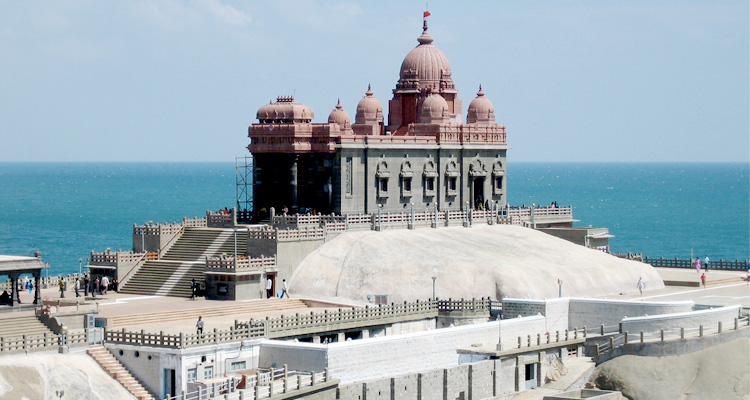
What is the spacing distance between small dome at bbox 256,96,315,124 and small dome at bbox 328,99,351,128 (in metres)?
6.95

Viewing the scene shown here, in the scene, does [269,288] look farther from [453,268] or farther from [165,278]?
[453,268]

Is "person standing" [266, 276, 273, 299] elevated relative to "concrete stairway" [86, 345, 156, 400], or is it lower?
elevated

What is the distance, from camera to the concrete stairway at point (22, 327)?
5900cm

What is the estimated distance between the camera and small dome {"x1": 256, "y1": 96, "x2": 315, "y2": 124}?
8375 cm

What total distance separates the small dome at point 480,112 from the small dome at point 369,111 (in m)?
6.09

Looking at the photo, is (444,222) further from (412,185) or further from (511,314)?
(511,314)

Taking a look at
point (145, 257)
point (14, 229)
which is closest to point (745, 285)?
point (145, 257)

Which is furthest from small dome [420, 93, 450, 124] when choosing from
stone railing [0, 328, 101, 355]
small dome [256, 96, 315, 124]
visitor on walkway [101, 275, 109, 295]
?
stone railing [0, 328, 101, 355]

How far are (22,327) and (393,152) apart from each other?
32.1 meters

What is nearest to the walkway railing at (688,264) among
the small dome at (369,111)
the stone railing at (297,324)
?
the small dome at (369,111)

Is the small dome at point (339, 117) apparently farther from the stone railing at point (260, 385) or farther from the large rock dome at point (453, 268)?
the stone railing at point (260, 385)

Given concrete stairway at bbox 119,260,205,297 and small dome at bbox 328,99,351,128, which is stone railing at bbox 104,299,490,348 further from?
small dome at bbox 328,99,351,128

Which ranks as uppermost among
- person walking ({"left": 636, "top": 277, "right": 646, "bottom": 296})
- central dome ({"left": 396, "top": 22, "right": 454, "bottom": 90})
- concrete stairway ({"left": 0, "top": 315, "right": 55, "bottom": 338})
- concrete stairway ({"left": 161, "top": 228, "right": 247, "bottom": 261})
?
central dome ({"left": 396, "top": 22, "right": 454, "bottom": 90})

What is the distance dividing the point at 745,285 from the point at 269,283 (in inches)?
1170
